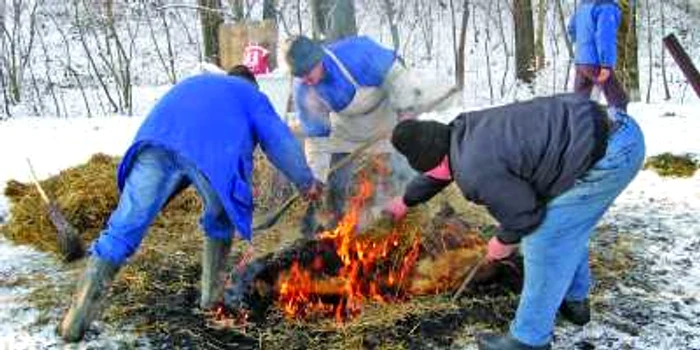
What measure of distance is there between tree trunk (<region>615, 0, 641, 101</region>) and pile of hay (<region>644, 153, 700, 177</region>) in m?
4.54

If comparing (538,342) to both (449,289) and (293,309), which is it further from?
(293,309)

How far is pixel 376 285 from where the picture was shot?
14.9 ft

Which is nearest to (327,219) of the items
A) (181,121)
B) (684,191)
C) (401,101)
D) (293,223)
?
(293,223)

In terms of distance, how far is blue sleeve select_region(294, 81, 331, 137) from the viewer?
210 inches

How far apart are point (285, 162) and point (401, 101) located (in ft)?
4.48

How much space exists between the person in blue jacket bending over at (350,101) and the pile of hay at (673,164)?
2.58 meters

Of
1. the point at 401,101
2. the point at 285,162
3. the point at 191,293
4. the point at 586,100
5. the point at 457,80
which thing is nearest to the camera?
the point at 586,100

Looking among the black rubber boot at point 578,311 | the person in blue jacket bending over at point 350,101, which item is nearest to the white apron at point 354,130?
the person in blue jacket bending over at point 350,101

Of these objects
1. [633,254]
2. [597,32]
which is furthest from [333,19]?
[633,254]

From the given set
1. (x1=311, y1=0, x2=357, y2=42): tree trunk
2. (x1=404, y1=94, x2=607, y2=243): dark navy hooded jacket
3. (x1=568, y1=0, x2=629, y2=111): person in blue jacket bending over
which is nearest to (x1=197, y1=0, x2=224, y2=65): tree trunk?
(x1=311, y1=0, x2=357, y2=42): tree trunk

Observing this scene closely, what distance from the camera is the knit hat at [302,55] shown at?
4.74m

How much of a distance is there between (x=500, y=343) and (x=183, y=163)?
1.86 meters

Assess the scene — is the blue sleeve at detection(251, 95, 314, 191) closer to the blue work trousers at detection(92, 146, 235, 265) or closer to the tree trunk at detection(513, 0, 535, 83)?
the blue work trousers at detection(92, 146, 235, 265)

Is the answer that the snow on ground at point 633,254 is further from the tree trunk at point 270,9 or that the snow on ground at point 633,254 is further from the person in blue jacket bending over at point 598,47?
the tree trunk at point 270,9
